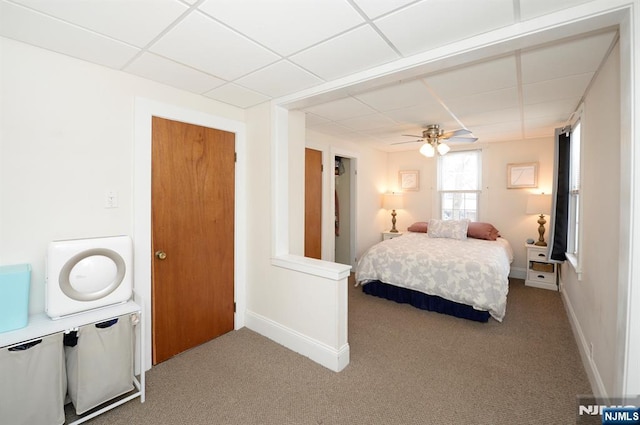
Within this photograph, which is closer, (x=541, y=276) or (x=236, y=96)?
(x=236, y=96)

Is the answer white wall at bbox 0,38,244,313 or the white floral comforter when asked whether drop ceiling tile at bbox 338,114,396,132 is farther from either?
white wall at bbox 0,38,244,313

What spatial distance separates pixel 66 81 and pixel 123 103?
1.08 ft

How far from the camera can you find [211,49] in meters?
1.80

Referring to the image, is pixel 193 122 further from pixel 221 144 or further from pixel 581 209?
pixel 581 209

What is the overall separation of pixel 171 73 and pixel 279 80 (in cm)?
81

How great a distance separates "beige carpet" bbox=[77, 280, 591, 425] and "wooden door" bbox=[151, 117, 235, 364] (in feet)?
0.77

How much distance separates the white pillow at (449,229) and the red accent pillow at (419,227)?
0.35 metres

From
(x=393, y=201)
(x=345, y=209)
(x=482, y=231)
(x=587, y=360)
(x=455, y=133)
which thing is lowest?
(x=587, y=360)

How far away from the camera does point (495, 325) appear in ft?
9.93

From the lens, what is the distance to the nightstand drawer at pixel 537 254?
4203 millimetres

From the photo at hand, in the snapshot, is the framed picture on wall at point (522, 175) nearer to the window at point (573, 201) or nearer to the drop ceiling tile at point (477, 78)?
the window at point (573, 201)

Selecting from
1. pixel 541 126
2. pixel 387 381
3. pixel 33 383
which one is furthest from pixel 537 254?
pixel 33 383

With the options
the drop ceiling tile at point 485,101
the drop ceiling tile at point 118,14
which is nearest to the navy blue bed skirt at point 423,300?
the drop ceiling tile at point 485,101

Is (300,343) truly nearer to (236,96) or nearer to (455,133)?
(236,96)
